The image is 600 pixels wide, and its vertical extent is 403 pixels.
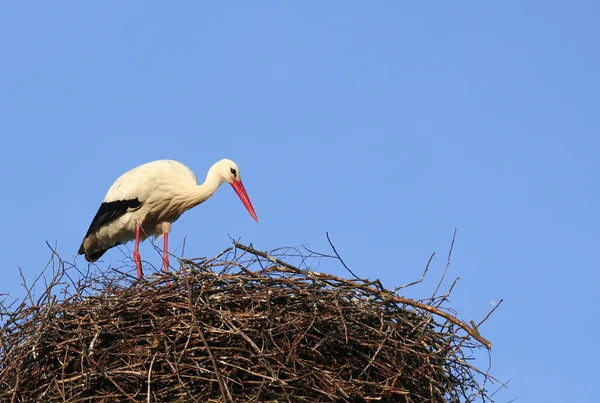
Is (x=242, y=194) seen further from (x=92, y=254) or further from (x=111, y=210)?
(x=92, y=254)

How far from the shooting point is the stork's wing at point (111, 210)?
30.4 feet

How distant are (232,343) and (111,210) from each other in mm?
3839

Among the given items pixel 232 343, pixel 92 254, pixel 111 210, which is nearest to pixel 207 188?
pixel 111 210

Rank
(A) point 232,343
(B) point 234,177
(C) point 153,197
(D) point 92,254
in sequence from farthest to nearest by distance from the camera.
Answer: (D) point 92,254 < (B) point 234,177 < (C) point 153,197 < (A) point 232,343

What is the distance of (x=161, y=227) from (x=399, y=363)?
13.4 ft

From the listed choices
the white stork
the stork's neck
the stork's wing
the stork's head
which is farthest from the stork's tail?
the stork's head

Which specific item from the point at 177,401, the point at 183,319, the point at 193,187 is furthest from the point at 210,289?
the point at 193,187

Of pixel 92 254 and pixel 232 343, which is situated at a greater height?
pixel 92 254

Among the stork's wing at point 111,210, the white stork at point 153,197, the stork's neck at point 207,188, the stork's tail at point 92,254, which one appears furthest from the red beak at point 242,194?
the stork's tail at point 92,254

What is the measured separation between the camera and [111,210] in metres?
9.34

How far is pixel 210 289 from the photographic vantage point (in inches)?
234

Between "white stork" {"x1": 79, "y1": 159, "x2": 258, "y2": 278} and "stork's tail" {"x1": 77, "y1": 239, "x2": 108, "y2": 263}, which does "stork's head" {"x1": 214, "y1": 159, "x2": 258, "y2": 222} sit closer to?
"white stork" {"x1": 79, "y1": 159, "x2": 258, "y2": 278}

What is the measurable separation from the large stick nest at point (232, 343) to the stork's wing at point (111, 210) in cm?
304

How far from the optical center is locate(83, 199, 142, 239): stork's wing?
9.27 m
